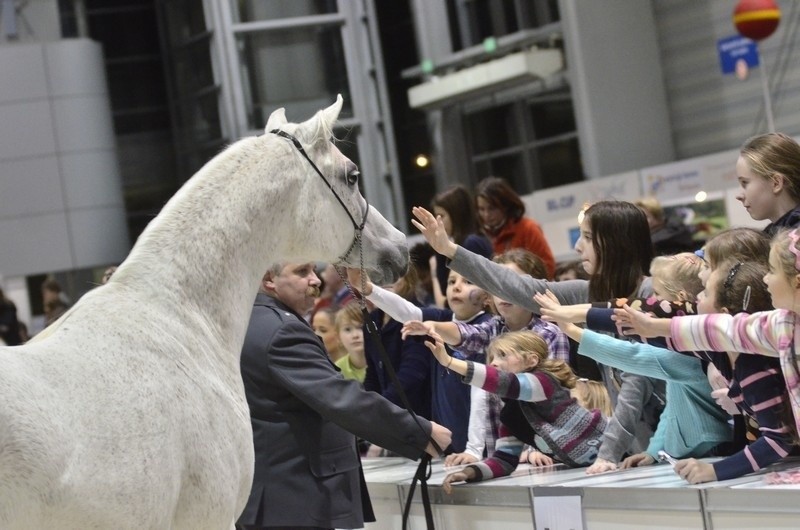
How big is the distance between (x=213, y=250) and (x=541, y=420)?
1714 millimetres

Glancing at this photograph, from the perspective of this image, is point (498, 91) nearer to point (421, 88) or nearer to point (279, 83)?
point (421, 88)

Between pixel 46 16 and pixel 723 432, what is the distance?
683 inches

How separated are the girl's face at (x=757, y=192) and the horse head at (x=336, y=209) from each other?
122 centimetres

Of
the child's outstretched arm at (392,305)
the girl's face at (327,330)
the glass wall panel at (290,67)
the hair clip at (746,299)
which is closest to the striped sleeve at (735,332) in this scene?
the hair clip at (746,299)

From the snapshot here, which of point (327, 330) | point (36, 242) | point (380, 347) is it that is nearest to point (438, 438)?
point (380, 347)

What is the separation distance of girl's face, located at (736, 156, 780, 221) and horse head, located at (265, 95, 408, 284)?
122cm

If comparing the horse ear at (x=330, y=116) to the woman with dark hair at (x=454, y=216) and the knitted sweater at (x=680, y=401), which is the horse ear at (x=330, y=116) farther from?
the woman with dark hair at (x=454, y=216)

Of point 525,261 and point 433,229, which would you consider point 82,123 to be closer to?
point 525,261

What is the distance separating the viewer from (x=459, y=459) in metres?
4.58

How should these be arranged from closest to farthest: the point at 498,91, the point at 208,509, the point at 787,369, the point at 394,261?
the point at 208,509 → the point at 787,369 → the point at 394,261 → the point at 498,91

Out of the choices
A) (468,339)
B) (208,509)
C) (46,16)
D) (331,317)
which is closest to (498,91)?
(46,16)

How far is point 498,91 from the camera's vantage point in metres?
16.9

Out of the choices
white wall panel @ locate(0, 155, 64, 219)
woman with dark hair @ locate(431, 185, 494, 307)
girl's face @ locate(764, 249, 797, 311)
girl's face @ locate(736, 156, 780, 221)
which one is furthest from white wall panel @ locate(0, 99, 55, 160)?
girl's face @ locate(764, 249, 797, 311)

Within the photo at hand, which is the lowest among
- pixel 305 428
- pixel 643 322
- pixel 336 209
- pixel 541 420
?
pixel 541 420
